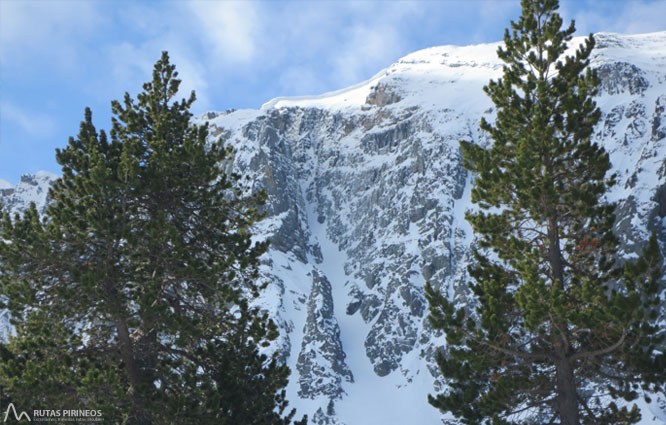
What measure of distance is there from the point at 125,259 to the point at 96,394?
11.6 ft

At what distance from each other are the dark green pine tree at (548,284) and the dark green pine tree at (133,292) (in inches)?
226

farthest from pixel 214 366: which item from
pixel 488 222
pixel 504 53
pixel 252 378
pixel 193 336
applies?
pixel 504 53

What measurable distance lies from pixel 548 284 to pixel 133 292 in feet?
36.1

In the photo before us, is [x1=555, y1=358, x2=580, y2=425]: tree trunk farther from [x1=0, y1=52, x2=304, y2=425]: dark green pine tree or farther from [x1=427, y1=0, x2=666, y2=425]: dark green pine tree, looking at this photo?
[x1=0, y1=52, x2=304, y2=425]: dark green pine tree

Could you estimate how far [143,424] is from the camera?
48.9ft

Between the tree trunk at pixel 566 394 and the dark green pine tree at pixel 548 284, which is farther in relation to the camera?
the tree trunk at pixel 566 394

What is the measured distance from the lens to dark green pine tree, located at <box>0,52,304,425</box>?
14.2 metres

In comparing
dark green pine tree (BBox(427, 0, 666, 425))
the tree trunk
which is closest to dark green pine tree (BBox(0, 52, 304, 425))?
dark green pine tree (BBox(427, 0, 666, 425))

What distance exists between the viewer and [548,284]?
1677 cm

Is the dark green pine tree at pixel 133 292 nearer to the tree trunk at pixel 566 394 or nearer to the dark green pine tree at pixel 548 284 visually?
the dark green pine tree at pixel 548 284

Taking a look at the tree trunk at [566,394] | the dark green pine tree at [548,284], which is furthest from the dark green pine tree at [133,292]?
the tree trunk at [566,394]

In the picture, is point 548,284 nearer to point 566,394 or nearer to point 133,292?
point 566,394

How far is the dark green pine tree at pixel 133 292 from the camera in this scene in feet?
46.7

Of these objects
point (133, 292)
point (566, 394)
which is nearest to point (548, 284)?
point (566, 394)
